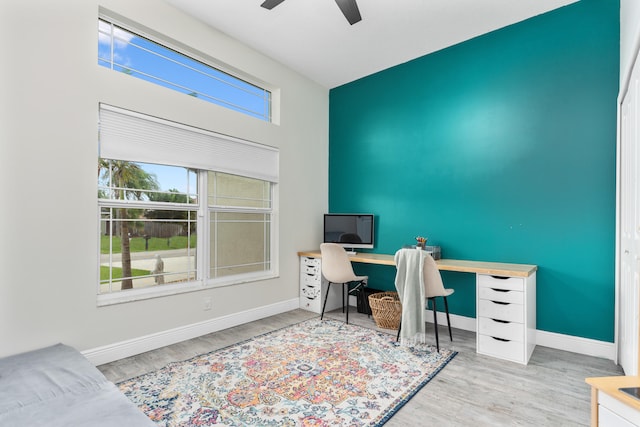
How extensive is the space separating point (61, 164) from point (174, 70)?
1.33m

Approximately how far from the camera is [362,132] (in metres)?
4.33

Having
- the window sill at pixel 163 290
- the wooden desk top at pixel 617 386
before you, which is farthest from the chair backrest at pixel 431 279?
the window sill at pixel 163 290

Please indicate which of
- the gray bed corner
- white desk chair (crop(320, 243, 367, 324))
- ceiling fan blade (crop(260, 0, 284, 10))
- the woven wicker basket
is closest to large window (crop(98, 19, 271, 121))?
ceiling fan blade (crop(260, 0, 284, 10))

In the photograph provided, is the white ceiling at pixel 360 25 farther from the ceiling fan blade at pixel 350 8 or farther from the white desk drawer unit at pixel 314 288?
the white desk drawer unit at pixel 314 288

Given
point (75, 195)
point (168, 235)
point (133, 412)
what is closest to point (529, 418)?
point (133, 412)

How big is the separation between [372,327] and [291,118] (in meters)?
2.62

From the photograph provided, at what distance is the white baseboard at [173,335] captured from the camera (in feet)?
8.29

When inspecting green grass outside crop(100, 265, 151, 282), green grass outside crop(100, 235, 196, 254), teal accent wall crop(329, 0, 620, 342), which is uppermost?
teal accent wall crop(329, 0, 620, 342)

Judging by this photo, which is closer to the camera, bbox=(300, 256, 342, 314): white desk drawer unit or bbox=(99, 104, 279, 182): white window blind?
bbox=(99, 104, 279, 182): white window blind

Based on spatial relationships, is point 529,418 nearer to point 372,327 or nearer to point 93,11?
point 372,327

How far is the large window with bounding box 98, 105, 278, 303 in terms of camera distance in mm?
2678

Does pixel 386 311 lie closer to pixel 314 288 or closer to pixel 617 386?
pixel 314 288

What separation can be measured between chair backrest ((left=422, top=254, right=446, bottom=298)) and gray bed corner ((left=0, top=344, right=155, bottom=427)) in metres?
2.20

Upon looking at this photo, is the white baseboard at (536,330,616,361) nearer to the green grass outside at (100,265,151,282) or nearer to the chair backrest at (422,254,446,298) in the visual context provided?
the chair backrest at (422,254,446,298)
